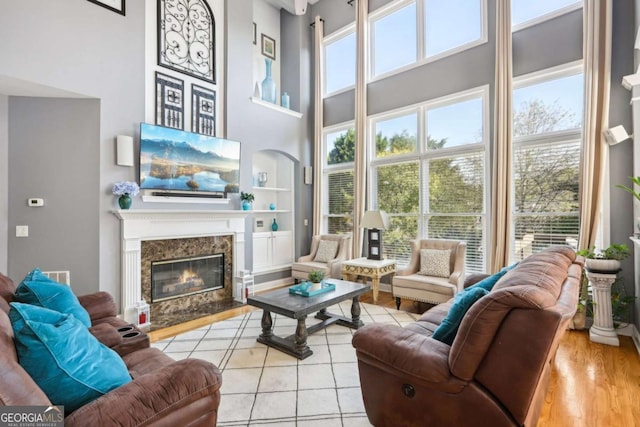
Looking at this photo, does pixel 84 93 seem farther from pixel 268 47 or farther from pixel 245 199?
pixel 268 47

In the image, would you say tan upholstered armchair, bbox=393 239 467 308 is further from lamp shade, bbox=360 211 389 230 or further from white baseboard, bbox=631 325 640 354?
white baseboard, bbox=631 325 640 354

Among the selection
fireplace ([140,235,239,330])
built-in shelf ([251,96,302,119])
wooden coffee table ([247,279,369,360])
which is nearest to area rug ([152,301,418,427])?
wooden coffee table ([247,279,369,360])

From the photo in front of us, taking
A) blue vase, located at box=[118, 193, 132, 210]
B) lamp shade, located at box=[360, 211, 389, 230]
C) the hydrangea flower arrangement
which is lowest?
lamp shade, located at box=[360, 211, 389, 230]

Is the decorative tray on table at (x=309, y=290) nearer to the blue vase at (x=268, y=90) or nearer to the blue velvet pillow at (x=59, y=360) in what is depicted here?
the blue velvet pillow at (x=59, y=360)

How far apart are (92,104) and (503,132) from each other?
502 centimetres

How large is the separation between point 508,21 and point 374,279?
384 cm

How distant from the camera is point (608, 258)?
10.1 ft

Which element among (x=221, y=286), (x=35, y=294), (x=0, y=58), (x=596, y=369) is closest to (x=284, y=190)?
(x=221, y=286)

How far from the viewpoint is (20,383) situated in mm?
987

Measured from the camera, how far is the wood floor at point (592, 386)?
2.00m

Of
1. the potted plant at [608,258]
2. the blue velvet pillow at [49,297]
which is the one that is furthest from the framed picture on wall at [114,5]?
the potted plant at [608,258]

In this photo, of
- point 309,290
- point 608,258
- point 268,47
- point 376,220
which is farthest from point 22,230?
point 608,258

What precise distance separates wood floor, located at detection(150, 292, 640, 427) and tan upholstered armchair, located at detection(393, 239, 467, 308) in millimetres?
1184

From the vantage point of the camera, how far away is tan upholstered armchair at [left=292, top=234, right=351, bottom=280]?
523cm
